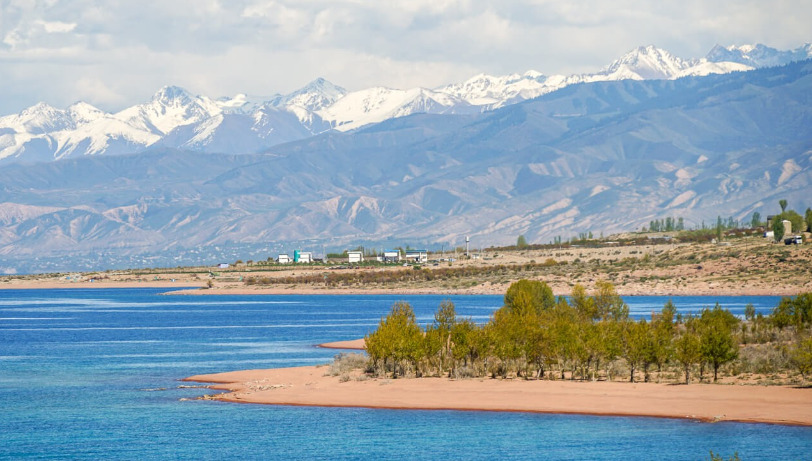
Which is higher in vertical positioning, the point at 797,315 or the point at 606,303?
the point at 606,303

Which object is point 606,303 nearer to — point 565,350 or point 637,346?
point 565,350

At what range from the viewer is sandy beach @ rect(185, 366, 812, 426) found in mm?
56375

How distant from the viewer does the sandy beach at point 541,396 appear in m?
56.4

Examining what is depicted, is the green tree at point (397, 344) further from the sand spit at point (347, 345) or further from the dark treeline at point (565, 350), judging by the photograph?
the sand spit at point (347, 345)

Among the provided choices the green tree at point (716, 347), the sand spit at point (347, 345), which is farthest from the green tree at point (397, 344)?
the sand spit at point (347, 345)

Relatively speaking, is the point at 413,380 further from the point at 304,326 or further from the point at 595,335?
the point at 304,326

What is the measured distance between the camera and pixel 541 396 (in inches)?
2440

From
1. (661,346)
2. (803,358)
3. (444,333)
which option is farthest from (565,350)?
(803,358)

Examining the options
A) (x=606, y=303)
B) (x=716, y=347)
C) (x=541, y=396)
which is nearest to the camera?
(x=541, y=396)

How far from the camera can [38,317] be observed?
141m

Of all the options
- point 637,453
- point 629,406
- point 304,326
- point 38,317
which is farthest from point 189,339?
point 637,453

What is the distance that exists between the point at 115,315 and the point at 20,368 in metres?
61.8

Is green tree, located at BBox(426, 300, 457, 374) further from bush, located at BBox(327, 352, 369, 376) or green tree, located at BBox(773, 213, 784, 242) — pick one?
green tree, located at BBox(773, 213, 784, 242)

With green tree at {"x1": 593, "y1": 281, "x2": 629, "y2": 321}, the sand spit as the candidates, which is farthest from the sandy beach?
green tree at {"x1": 593, "y1": 281, "x2": 629, "y2": 321}
